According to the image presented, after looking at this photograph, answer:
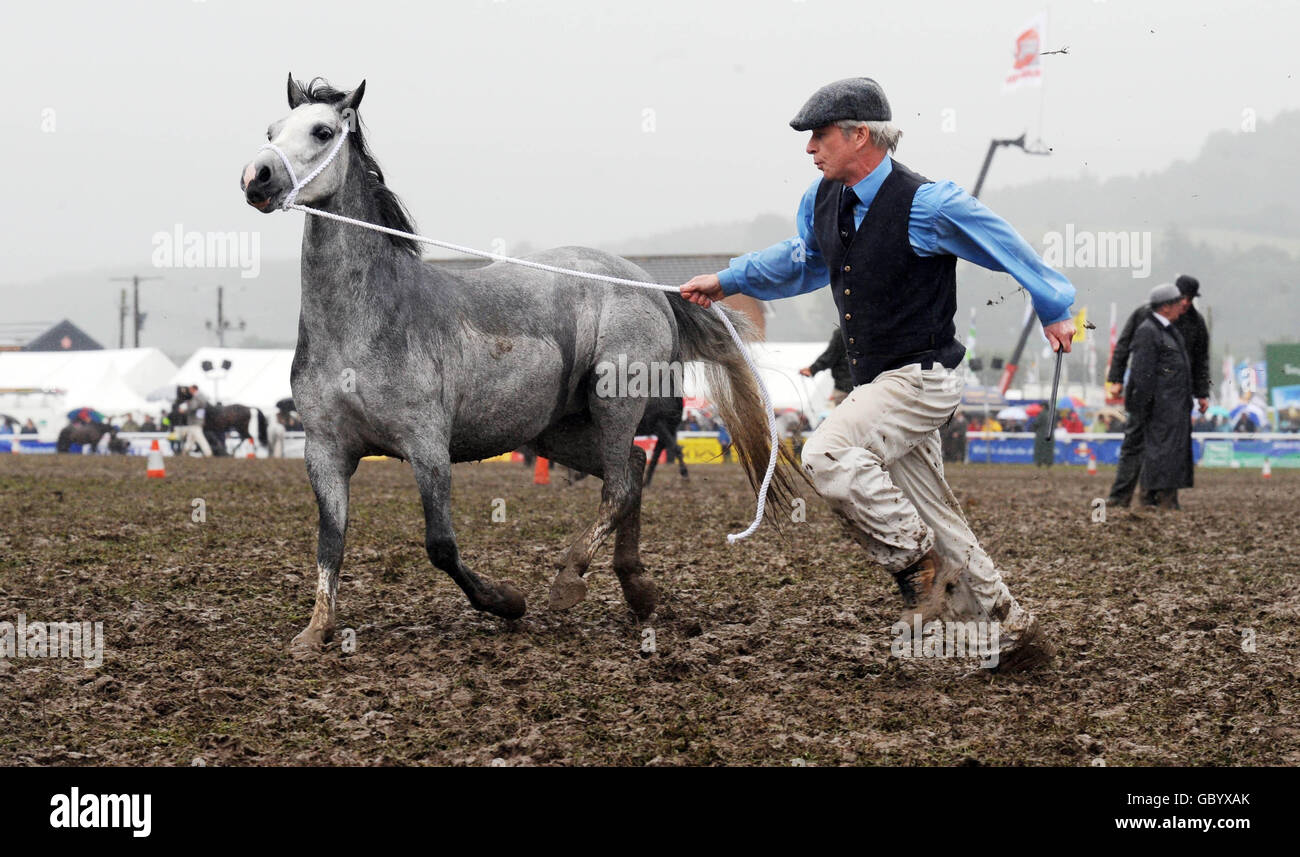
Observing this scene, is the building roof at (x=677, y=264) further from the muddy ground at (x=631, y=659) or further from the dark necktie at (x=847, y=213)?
the dark necktie at (x=847, y=213)

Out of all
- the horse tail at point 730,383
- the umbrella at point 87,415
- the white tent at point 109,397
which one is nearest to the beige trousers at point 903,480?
the horse tail at point 730,383

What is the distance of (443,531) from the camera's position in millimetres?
5488

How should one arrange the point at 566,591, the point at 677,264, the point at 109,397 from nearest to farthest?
the point at 566,591
the point at 109,397
the point at 677,264

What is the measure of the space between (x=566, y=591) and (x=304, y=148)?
2175mm

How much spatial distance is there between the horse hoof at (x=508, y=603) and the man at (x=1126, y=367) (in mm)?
8247

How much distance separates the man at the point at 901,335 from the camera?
473cm

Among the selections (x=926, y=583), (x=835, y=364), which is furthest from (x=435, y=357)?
(x=835, y=364)

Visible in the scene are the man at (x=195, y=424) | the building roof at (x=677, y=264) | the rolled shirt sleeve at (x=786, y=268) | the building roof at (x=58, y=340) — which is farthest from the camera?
the building roof at (x=58, y=340)

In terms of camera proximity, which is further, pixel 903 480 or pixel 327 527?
pixel 327 527

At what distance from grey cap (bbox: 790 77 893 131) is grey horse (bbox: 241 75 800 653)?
1651 mm

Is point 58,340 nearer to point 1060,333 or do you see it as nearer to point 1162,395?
point 1162,395

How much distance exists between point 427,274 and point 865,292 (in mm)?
1935
